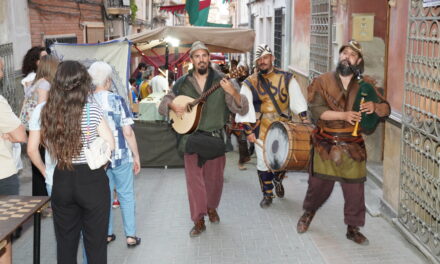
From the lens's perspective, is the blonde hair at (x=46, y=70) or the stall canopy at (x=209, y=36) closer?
the blonde hair at (x=46, y=70)

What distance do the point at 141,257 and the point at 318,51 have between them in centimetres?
607

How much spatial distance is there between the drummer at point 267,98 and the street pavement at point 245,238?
0.81 meters

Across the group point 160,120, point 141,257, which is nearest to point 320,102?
point 141,257

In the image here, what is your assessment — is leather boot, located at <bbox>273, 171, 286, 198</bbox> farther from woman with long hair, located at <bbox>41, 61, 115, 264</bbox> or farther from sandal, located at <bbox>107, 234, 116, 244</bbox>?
woman with long hair, located at <bbox>41, 61, 115, 264</bbox>

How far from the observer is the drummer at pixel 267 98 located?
19.9 feet

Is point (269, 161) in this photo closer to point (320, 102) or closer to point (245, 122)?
point (245, 122)

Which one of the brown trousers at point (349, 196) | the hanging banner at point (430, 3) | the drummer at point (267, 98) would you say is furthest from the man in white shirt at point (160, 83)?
the hanging banner at point (430, 3)

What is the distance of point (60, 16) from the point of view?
1335cm

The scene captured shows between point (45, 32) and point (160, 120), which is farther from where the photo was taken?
point (45, 32)

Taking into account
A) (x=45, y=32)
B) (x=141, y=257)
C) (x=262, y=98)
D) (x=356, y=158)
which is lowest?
(x=141, y=257)

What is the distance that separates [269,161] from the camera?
5.90 m

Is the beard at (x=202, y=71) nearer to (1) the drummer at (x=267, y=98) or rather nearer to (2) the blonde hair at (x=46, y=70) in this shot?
(1) the drummer at (x=267, y=98)

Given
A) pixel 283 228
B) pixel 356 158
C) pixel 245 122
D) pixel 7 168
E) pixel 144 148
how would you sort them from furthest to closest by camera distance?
pixel 144 148
pixel 245 122
pixel 283 228
pixel 356 158
pixel 7 168

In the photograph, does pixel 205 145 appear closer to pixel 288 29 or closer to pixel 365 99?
pixel 365 99
